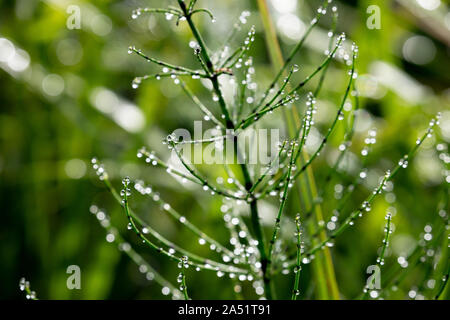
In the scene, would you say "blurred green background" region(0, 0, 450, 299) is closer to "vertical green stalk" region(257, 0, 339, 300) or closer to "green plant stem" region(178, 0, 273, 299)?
"vertical green stalk" region(257, 0, 339, 300)

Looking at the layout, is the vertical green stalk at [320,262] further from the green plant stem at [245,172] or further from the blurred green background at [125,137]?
the blurred green background at [125,137]

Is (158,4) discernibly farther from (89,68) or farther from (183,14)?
(183,14)

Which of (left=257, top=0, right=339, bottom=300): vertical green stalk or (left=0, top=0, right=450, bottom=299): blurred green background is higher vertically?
(left=0, top=0, right=450, bottom=299): blurred green background

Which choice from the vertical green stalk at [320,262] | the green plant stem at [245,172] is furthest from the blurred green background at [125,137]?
the green plant stem at [245,172]

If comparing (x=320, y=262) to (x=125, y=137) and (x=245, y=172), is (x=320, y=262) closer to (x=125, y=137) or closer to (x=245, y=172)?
(x=245, y=172)

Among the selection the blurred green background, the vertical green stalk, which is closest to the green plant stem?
the vertical green stalk

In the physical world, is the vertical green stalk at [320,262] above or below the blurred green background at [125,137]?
below

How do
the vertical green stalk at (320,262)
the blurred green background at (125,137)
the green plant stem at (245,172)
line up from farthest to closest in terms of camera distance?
the blurred green background at (125,137) < the vertical green stalk at (320,262) < the green plant stem at (245,172)

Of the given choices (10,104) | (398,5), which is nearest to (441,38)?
(398,5)

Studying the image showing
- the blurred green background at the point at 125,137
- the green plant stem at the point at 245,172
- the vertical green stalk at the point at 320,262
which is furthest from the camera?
the blurred green background at the point at 125,137
